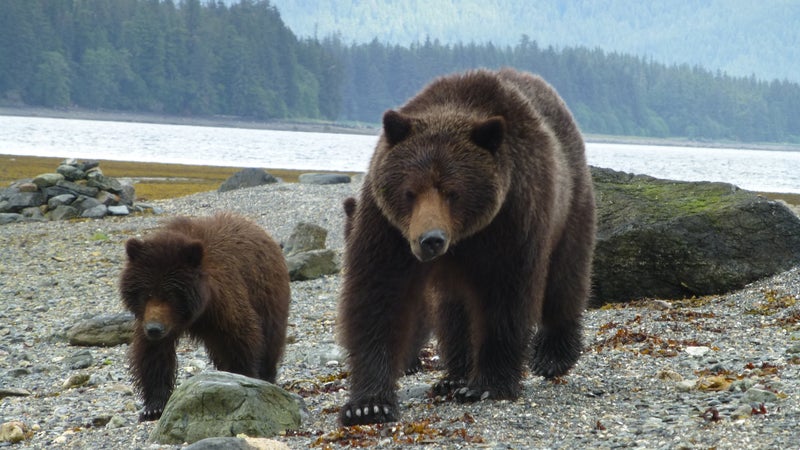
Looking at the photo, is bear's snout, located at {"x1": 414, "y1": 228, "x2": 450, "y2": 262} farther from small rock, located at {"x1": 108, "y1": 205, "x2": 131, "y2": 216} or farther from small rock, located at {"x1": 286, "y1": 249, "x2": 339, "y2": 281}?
small rock, located at {"x1": 108, "y1": 205, "x2": 131, "y2": 216}

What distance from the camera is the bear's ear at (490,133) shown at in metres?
6.37

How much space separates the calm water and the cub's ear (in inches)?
1857

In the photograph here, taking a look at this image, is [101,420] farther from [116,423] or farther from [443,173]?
[443,173]

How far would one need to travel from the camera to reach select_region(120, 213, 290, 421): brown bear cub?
784 centimetres

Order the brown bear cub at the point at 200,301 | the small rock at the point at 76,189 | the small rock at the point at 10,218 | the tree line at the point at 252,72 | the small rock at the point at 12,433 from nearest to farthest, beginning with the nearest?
the small rock at the point at 12,433 → the brown bear cub at the point at 200,301 → the small rock at the point at 10,218 → the small rock at the point at 76,189 → the tree line at the point at 252,72

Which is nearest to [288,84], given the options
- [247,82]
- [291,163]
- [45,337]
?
[247,82]

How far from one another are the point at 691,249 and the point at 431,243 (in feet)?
20.8

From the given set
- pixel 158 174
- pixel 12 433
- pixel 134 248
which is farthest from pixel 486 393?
pixel 158 174

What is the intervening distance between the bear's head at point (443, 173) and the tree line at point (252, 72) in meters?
111

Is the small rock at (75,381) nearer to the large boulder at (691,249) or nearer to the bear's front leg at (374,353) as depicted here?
the bear's front leg at (374,353)

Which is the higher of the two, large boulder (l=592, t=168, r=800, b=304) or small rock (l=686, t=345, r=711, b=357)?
large boulder (l=592, t=168, r=800, b=304)

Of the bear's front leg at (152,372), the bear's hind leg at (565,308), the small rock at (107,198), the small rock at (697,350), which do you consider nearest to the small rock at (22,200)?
the small rock at (107,198)

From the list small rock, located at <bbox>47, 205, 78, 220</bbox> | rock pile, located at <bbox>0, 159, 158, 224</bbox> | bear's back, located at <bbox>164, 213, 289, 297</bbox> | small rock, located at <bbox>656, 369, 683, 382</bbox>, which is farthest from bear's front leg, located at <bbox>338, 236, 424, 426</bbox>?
small rock, located at <bbox>47, 205, 78, 220</bbox>

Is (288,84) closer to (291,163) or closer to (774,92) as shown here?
(291,163)
